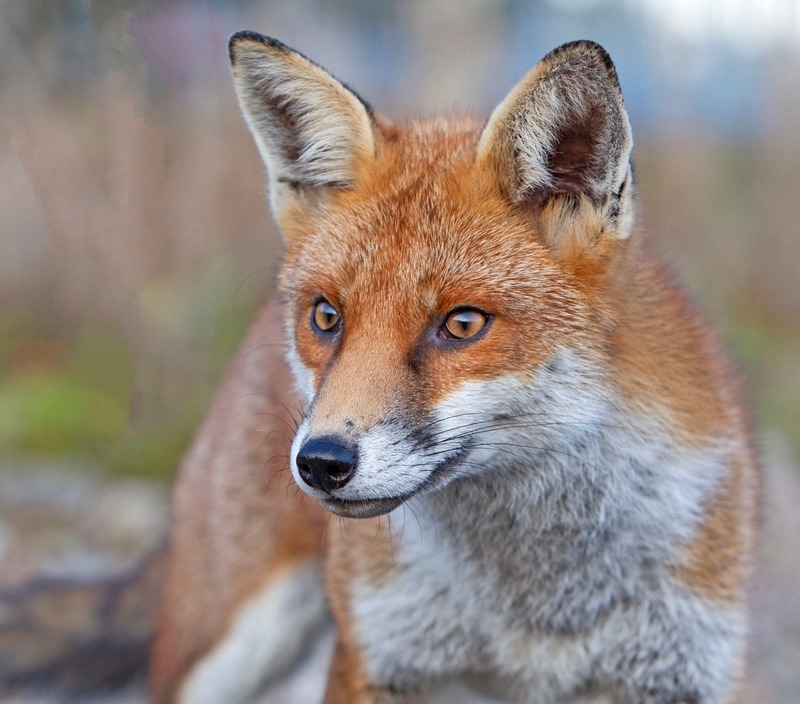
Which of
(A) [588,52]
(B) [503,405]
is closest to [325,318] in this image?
(B) [503,405]

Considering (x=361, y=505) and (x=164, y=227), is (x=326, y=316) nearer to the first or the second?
(x=361, y=505)

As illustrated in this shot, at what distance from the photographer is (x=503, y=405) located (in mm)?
2227

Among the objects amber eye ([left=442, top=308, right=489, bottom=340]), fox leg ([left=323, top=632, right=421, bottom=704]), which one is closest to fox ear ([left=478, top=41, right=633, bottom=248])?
amber eye ([left=442, top=308, right=489, bottom=340])

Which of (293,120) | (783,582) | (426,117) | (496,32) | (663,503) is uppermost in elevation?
(496,32)

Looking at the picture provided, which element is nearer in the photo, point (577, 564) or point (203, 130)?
point (577, 564)

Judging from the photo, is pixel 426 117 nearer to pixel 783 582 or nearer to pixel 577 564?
pixel 577 564

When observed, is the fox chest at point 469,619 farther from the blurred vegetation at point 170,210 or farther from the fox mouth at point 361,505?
the blurred vegetation at point 170,210

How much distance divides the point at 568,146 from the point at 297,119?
3.00 ft

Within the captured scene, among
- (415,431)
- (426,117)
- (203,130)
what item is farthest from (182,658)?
(203,130)

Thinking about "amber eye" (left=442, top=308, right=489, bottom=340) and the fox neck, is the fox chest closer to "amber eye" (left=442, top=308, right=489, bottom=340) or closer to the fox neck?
the fox neck

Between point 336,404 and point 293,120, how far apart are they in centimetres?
116

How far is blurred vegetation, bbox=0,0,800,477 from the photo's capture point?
21.8 ft

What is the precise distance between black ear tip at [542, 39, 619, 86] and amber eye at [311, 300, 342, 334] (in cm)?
90

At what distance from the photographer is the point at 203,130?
7.05 meters
